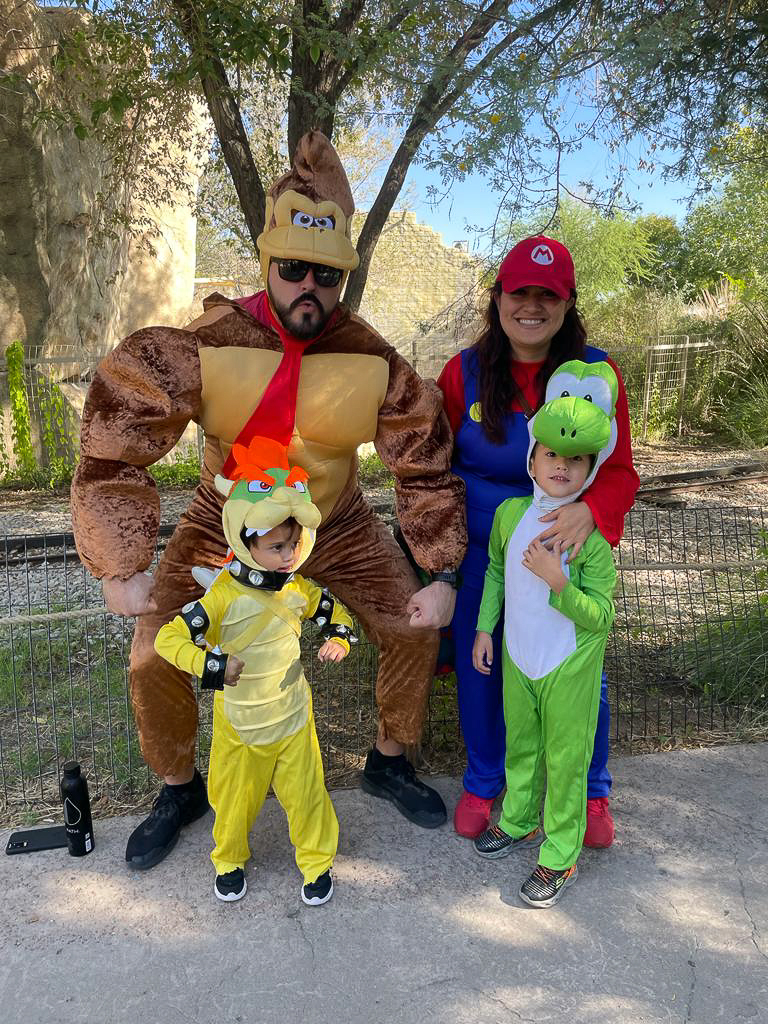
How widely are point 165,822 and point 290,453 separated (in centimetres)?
134

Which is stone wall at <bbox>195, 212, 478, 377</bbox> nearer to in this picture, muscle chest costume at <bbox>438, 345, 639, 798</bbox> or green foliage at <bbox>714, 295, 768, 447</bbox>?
green foliage at <bbox>714, 295, 768, 447</bbox>

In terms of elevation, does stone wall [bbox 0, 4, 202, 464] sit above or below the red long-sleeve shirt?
above

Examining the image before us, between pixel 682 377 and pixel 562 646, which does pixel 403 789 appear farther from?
pixel 682 377

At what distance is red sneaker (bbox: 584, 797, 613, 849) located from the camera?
2.79 m

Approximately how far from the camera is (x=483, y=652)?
8.99 ft

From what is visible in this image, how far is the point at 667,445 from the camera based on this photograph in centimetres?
1223

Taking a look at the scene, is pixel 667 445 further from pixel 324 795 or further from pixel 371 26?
pixel 324 795

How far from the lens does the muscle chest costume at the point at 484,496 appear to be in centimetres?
278

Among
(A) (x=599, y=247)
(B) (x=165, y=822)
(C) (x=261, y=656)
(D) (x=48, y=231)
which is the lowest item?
(B) (x=165, y=822)

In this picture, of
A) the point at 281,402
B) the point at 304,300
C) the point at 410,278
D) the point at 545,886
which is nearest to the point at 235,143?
the point at 304,300

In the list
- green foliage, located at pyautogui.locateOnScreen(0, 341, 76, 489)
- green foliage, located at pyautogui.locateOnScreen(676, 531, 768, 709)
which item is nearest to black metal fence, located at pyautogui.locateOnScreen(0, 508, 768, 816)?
green foliage, located at pyautogui.locateOnScreen(676, 531, 768, 709)

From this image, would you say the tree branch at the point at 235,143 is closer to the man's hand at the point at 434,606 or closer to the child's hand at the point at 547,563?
the man's hand at the point at 434,606

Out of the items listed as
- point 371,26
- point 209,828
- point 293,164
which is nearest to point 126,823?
point 209,828

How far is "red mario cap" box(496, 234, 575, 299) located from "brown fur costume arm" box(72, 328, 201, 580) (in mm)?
1061
